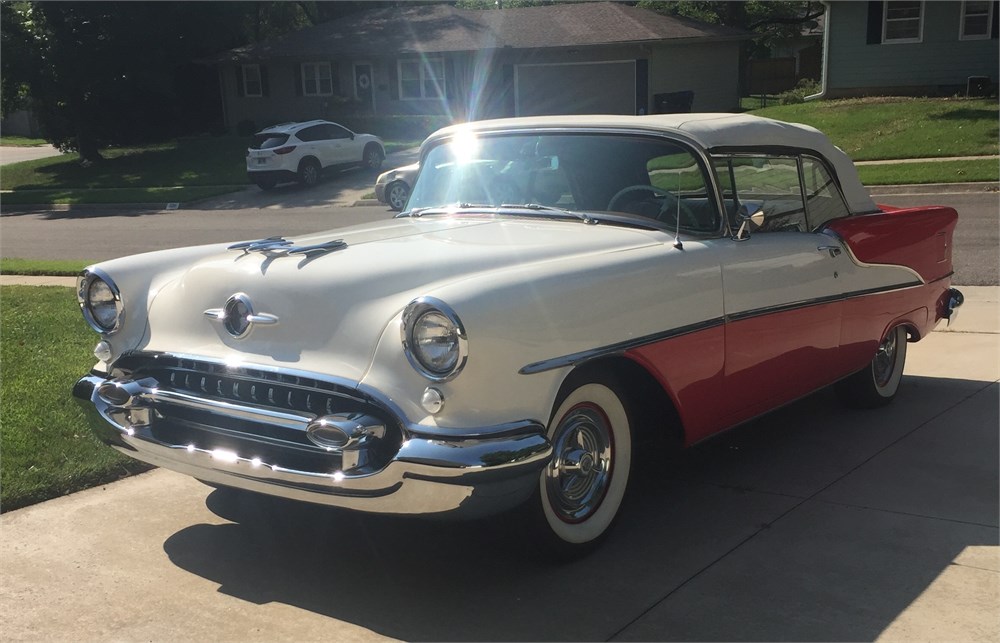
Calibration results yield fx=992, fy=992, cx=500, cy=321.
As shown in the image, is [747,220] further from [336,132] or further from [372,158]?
[372,158]

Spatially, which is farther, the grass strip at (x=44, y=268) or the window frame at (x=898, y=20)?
the window frame at (x=898, y=20)

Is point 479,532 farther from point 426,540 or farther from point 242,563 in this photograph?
point 242,563

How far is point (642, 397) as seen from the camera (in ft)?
14.1

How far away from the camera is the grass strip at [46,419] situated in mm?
4941

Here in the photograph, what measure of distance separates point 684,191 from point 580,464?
1.58 meters

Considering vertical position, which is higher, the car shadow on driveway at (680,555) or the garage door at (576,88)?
the garage door at (576,88)

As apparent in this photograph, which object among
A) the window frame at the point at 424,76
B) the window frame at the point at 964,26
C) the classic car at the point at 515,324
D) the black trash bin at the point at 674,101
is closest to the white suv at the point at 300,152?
the black trash bin at the point at 674,101

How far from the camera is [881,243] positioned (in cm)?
566

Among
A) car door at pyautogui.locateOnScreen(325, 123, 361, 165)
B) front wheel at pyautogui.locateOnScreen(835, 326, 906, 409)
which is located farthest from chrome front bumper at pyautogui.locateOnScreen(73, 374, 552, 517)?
car door at pyautogui.locateOnScreen(325, 123, 361, 165)

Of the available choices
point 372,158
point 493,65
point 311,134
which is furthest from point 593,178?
point 493,65

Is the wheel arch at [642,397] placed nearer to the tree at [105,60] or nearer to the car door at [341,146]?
the car door at [341,146]

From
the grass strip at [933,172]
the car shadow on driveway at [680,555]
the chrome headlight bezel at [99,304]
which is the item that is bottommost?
the car shadow on driveway at [680,555]

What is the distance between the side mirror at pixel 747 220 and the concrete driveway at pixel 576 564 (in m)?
1.21

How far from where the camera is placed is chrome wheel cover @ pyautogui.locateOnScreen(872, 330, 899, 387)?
6.00 m
